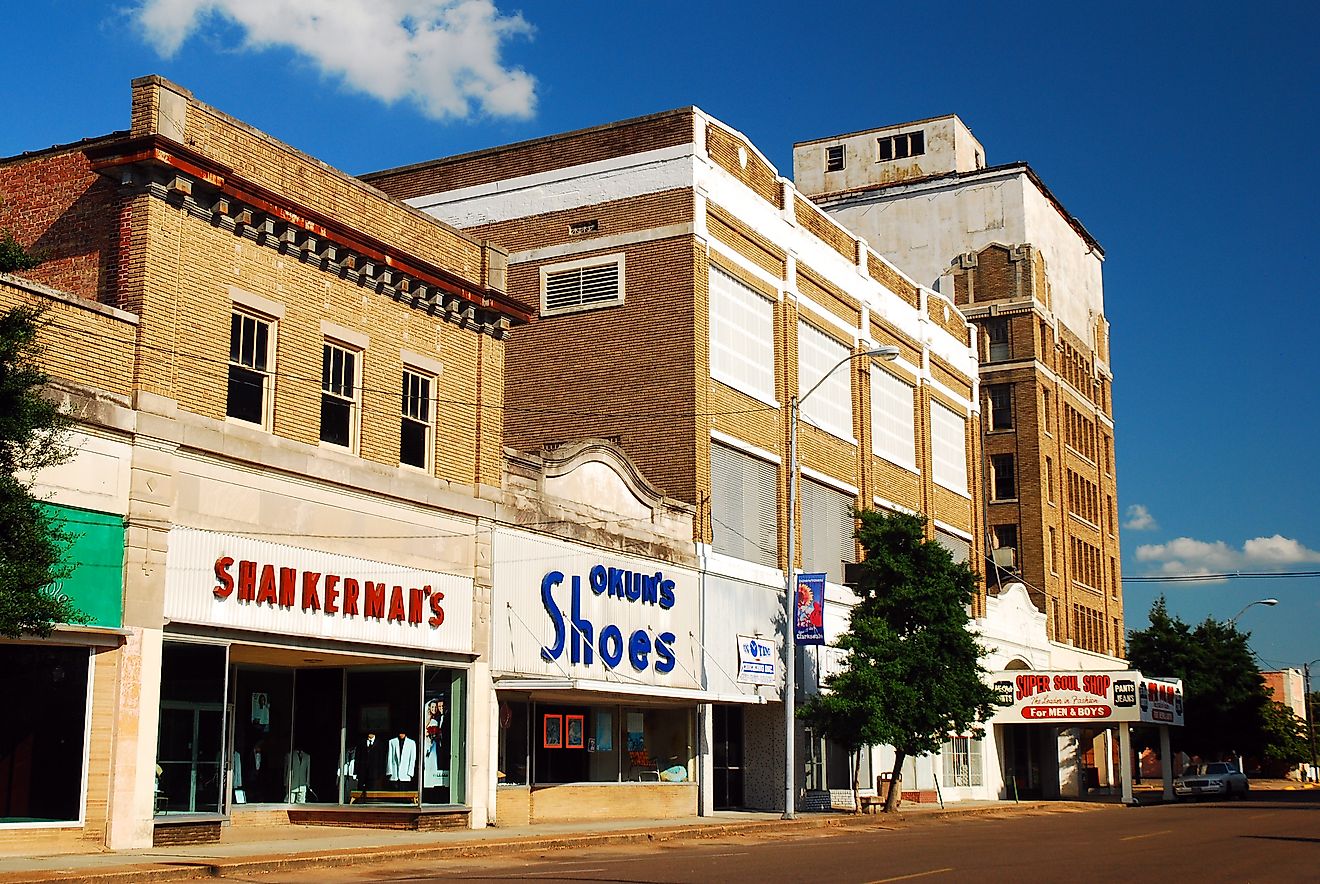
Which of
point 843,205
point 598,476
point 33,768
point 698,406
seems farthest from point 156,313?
point 843,205

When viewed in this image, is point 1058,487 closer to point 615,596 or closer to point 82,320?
point 615,596

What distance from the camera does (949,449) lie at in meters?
54.2

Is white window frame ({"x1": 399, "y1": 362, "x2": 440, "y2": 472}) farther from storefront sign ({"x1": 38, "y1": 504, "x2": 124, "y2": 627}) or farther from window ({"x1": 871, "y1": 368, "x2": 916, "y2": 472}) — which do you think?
window ({"x1": 871, "y1": 368, "x2": 916, "y2": 472})

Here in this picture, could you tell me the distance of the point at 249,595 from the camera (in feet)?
76.6

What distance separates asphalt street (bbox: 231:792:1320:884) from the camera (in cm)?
1783

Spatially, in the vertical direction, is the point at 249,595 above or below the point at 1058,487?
below

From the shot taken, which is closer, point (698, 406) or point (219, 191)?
point (219, 191)

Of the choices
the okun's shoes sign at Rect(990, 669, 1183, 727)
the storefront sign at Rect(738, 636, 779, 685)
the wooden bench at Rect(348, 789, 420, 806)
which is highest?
the storefront sign at Rect(738, 636, 779, 685)

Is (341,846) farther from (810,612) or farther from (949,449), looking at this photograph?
(949,449)

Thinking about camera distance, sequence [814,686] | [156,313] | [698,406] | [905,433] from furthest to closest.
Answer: [905,433] < [814,686] < [698,406] < [156,313]

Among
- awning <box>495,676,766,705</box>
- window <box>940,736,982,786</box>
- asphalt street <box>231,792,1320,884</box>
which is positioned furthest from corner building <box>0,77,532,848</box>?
window <box>940,736,982,786</box>

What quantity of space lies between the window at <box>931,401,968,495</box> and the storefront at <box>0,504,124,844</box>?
1398 inches

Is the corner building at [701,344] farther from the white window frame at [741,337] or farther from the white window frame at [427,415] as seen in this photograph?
the white window frame at [427,415]

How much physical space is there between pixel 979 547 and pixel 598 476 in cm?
2600
